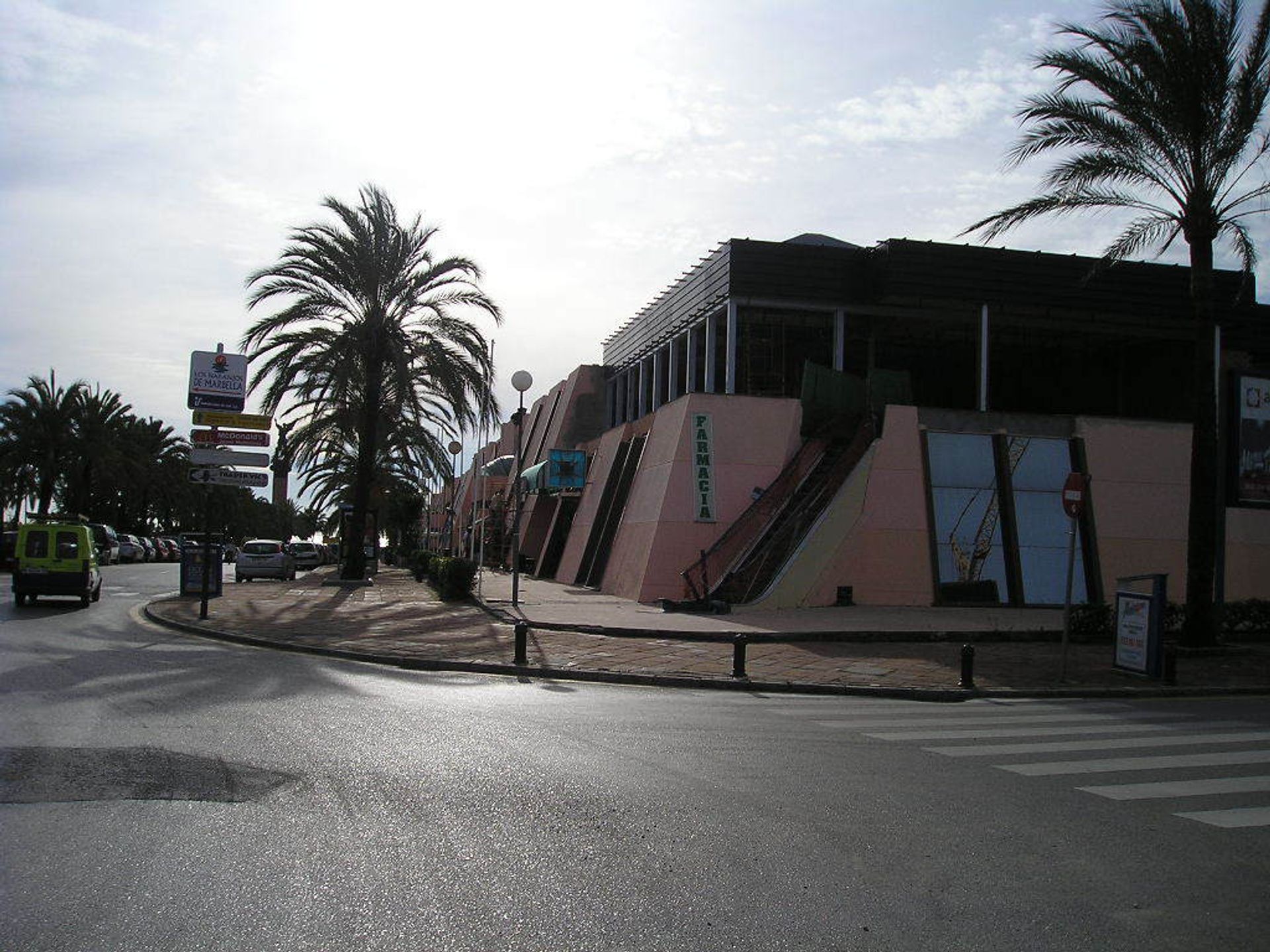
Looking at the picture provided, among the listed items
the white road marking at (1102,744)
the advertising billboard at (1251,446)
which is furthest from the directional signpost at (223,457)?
the advertising billboard at (1251,446)

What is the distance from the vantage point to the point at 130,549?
160ft

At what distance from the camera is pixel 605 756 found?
7.70 metres

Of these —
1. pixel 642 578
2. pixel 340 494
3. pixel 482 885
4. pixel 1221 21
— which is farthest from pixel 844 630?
pixel 340 494

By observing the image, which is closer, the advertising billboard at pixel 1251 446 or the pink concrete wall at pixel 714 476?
the advertising billboard at pixel 1251 446

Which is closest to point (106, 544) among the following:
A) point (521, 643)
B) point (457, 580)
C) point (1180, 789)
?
point (457, 580)

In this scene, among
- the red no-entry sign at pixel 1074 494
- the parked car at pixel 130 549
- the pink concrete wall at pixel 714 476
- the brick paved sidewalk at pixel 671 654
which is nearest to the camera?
the brick paved sidewalk at pixel 671 654

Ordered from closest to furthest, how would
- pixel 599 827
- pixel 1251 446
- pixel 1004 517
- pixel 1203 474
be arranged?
1. pixel 599 827
2. pixel 1203 474
3. pixel 1251 446
4. pixel 1004 517

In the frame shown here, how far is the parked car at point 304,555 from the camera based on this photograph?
46.6 metres

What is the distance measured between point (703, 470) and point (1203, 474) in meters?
11.5

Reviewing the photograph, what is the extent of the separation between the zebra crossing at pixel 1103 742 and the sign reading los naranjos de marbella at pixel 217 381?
42.3 ft

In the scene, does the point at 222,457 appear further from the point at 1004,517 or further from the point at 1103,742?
the point at 1004,517

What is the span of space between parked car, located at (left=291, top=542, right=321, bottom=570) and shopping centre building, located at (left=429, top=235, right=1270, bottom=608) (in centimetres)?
1771

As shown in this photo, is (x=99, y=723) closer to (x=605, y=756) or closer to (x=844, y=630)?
(x=605, y=756)

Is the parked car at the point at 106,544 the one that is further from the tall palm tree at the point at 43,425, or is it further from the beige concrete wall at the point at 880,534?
the beige concrete wall at the point at 880,534
